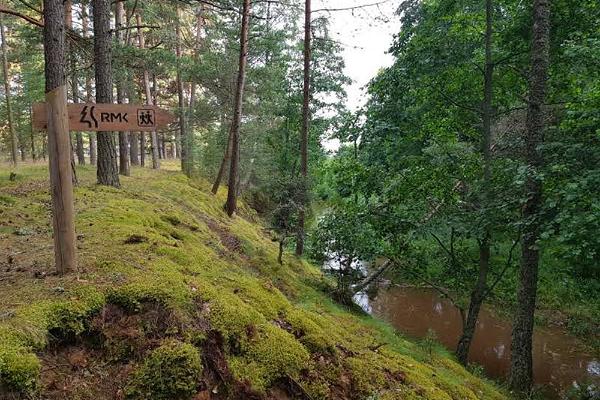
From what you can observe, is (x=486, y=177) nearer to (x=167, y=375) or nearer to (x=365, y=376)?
(x=365, y=376)

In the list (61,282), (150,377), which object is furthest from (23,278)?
(150,377)

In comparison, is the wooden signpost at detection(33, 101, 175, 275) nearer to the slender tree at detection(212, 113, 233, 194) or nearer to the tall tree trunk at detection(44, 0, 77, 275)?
the tall tree trunk at detection(44, 0, 77, 275)

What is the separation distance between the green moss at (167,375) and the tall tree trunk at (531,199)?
536cm

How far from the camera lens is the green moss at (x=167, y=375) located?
2928 mm

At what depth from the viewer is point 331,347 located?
422cm

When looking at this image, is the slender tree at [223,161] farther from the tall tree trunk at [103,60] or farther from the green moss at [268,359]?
the green moss at [268,359]

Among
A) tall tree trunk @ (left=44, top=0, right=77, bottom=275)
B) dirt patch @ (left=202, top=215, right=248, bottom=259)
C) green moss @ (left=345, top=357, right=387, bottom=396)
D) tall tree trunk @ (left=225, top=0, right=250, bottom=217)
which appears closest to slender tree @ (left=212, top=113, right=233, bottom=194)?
tall tree trunk @ (left=225, top=0, right=250, bottom=217)

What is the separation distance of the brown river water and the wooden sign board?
8424mm

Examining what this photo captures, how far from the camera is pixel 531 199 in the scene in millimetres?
6469

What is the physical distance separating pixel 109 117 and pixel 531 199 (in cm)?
628

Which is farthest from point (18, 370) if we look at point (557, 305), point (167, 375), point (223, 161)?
point (557, 305)

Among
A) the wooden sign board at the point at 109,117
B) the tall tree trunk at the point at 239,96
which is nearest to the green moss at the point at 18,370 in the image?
the wooden sign board at the point at 109,117

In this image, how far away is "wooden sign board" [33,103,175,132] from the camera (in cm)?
389

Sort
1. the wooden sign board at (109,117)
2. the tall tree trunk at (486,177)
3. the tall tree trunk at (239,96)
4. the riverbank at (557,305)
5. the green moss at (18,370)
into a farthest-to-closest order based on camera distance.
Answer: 1. the tall tree trunk at (239,96)
2. the riverbank at (557,305)
3. the tall tree trunk at (486,177)
4. the wooden sign board at (109,117)
5. the green moss at (18,370)
